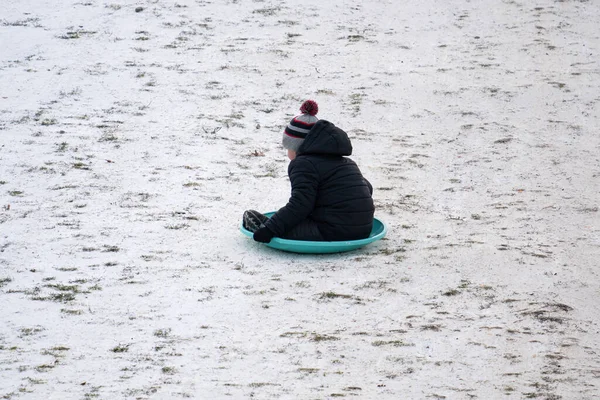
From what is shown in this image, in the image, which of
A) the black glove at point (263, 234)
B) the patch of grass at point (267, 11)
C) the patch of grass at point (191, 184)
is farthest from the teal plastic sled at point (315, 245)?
the patch of grass at point (267, 11)

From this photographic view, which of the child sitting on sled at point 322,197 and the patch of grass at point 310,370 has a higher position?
the child sitting on sled at point 322,197

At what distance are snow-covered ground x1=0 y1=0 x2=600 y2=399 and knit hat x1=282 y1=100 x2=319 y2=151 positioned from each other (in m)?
0.76

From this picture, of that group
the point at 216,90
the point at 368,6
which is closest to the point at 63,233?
the point at 216,90

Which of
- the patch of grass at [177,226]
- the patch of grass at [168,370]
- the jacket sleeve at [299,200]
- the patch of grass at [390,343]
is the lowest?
the patch of grass at [168,370]

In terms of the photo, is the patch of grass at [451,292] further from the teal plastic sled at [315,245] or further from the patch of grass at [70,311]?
the patch of grass at [70,311]

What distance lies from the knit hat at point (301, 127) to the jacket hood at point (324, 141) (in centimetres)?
9

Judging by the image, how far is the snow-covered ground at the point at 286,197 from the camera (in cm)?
370

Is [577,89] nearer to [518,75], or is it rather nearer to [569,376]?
[518,75]

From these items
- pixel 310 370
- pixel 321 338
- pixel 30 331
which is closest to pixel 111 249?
pixel 30 331

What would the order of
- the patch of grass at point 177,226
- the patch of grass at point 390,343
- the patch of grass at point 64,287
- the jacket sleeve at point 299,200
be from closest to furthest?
the patch of grass at point 390,343, the patch of grass at point 64,287, the jacket sleeve at point 299,200, the patch of grass at point 177,226

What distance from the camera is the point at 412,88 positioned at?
839cm

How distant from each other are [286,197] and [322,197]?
3.94 ft

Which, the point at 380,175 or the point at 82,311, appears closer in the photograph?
the point at 82,311

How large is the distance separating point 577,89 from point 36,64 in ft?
19.9
